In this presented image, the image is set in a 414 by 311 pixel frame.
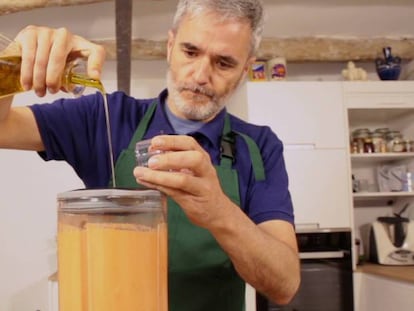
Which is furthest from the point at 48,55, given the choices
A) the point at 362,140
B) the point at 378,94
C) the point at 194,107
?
the point at 362,140

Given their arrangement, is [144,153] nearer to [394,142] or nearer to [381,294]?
[381,294]

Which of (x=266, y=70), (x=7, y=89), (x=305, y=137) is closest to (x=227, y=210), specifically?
(x=7, y=89)

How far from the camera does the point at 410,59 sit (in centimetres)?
319

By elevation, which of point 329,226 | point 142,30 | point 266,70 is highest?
point 142,30

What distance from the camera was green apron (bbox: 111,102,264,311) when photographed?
84 cm

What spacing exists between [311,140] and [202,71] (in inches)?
75.0

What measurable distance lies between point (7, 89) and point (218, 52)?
1.66 feet

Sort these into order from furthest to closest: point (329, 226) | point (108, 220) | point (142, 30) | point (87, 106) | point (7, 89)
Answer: point (142, 30) → point (329, 226) → point (87, 106) → point (7, 89) → point (108, 220)

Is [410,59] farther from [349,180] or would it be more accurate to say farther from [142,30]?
[142,30]

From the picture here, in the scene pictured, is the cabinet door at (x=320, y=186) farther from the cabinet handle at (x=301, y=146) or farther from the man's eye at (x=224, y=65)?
the man's eye at (x=224, y=65)

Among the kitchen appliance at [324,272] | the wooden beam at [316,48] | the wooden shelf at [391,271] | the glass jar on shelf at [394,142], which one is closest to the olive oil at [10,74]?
the wooden shelf at [391,271]

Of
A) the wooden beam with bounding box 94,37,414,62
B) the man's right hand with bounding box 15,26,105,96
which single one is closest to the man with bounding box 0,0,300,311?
the man's right hand with bounding box 15,26,105,96

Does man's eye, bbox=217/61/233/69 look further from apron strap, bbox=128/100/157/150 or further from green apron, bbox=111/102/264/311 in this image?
green apron, bbox=111/102/264/311

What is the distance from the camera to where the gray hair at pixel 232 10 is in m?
0.98
